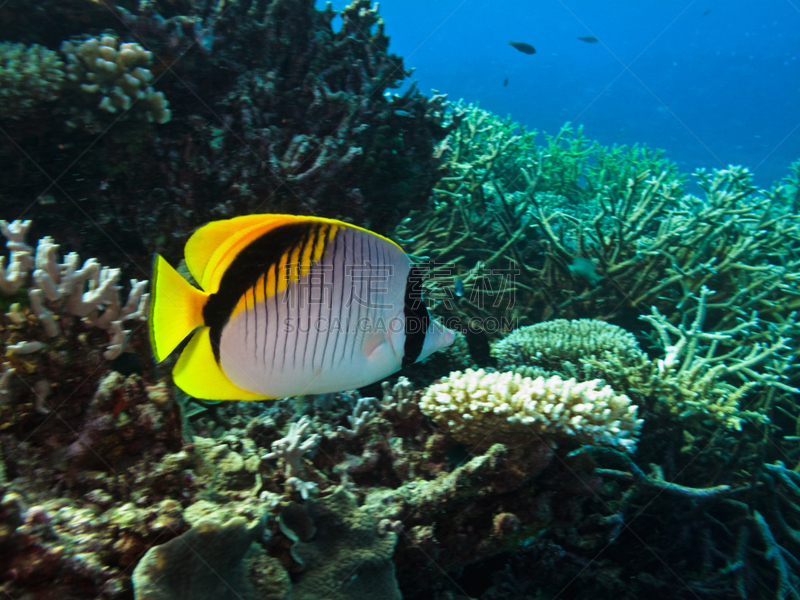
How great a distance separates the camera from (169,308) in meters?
0.96

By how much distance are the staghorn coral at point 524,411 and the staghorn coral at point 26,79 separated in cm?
289

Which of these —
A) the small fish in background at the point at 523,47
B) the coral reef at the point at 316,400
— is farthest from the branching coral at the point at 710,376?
the small fish in background at the point at 523,47

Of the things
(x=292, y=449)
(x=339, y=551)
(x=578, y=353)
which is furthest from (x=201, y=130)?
(x=578, y=353)

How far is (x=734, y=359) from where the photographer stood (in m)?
3.45

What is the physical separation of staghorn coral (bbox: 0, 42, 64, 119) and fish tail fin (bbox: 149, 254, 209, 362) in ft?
7.95

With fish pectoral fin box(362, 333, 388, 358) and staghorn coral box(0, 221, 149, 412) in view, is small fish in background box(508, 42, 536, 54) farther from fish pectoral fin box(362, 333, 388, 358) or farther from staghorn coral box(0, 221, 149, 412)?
fish pectoral fin box(362, 333, 388, 358)

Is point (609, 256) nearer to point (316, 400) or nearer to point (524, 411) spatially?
point (524, 411)

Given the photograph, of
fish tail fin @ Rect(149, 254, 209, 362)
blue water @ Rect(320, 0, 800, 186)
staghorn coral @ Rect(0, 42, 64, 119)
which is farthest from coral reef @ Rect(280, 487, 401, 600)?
blue water @ Rect(320, 0, 800, 186)

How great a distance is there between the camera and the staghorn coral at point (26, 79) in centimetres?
232

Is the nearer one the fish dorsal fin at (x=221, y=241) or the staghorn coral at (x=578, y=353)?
the fish dorsal fin at (x=221, y=241)

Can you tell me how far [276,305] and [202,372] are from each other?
26cm

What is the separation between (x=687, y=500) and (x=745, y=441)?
860 millimetres

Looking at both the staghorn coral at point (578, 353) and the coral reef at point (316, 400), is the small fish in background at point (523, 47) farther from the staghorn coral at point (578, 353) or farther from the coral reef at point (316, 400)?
the staghorn coral at point (578, 353)

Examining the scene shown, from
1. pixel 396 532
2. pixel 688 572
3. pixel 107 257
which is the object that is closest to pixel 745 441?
pixel 688 572
